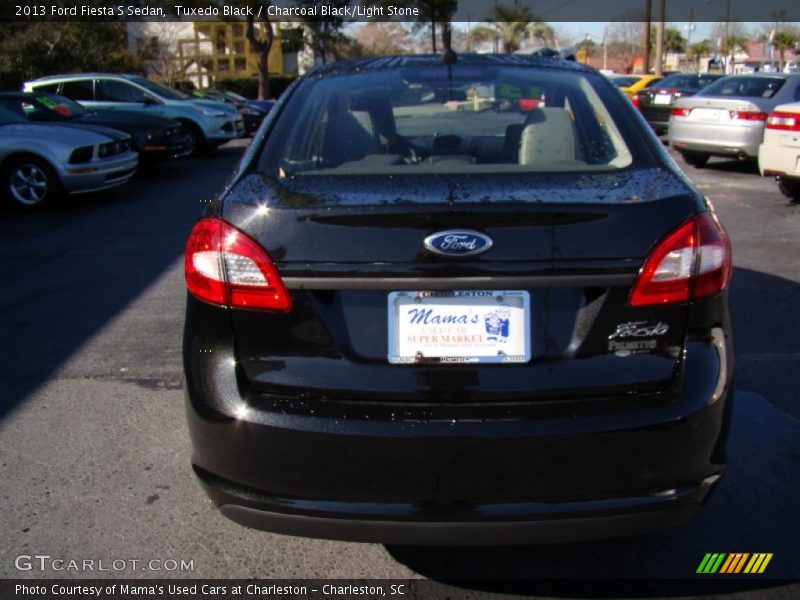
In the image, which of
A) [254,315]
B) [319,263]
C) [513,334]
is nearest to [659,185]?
[513,334]

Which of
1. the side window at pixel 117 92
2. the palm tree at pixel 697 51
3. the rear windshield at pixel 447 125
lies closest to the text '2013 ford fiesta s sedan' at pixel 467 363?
the rear windshield at pixel 447 125

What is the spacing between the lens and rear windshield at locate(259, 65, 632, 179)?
2.74m

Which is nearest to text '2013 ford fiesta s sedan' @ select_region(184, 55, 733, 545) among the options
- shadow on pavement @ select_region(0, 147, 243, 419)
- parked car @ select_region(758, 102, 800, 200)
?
shadow on pavement @ select_region(0, 147, 243, 419)

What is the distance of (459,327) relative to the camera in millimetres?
2211

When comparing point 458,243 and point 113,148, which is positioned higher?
point 458,243

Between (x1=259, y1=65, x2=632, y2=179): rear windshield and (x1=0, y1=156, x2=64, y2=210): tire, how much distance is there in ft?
24.9

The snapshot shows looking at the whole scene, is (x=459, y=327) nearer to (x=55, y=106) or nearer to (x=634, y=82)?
(x=55, y=106)

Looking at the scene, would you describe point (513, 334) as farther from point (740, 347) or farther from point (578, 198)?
point (740, 347)

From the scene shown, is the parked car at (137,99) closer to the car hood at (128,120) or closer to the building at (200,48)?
the car hood at (128,120)

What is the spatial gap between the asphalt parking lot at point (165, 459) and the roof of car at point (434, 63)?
1.76 meters

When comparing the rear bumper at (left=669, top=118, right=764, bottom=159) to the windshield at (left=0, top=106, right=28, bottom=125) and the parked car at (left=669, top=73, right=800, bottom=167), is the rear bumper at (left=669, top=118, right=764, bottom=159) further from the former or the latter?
the windshield at (left=0, top=106, right=28, bottom=125)

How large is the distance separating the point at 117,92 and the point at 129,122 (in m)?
2.66

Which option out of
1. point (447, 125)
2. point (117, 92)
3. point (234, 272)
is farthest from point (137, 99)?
point (234, 272)

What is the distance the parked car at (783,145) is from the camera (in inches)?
343
